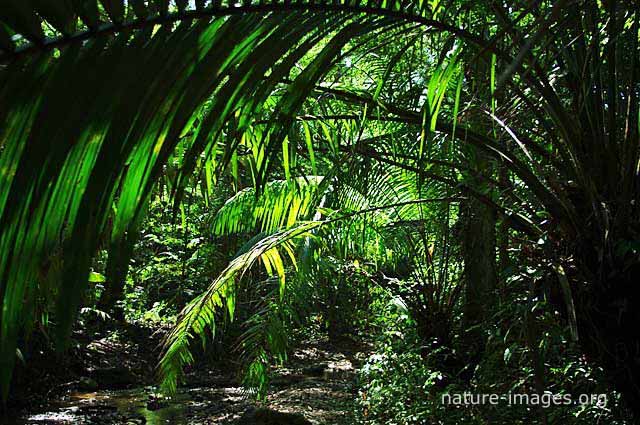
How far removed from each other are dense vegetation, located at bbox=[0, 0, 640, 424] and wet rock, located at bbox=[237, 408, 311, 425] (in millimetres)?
541

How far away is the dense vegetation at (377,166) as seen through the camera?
30.7 inches

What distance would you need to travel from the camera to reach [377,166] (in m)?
5.00

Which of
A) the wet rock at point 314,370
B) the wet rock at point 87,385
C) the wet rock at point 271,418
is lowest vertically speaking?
the wet rock at point 271,418

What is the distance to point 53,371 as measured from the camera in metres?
8.02

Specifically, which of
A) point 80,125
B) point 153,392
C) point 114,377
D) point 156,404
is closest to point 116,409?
point 156,404

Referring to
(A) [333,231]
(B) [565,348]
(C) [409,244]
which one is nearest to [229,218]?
(A) [333,231]

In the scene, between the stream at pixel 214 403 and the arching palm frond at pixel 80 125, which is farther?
the stream at pixel 214 403

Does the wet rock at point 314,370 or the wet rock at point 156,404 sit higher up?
the wet rock at point 314,370

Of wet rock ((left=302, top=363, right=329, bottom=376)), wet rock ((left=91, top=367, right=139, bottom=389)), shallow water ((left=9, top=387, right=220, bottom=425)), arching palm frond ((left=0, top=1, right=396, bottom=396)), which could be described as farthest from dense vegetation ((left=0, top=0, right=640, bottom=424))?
wet rock ((left=302, top=363, right=329, bottom=376))

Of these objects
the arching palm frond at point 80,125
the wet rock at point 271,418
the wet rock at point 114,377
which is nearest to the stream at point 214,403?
the wet rock at point 271,418

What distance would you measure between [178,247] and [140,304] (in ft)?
4.93

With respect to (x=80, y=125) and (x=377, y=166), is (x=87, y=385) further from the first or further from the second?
(x=80, y=125)

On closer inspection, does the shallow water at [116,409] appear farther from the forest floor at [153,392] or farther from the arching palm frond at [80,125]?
the arching palm frond at [80,125]

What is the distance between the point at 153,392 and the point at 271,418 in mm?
2681
